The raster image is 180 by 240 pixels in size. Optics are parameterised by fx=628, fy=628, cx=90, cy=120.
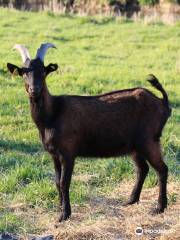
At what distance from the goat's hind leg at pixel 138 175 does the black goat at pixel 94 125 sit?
0.05m

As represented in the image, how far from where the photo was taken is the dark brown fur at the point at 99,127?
6.46m

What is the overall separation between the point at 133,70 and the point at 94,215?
7699 mm

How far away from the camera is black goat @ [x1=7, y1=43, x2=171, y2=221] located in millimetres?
6441

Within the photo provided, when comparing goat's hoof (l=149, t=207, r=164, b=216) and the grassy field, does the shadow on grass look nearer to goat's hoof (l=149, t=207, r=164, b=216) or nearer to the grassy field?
the grassy field

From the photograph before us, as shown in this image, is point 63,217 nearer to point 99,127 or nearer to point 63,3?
point 99,127

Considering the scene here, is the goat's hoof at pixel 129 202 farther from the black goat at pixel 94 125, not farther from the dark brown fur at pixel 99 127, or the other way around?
the dark brown fur at pixel 99 127

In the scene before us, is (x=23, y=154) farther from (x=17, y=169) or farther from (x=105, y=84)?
(x=105, y=84)

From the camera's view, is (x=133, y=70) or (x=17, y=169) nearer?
(x=17, y=169)

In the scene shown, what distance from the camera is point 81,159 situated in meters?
8.34

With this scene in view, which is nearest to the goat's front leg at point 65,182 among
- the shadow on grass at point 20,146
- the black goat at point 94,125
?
the black goat at point 94,125

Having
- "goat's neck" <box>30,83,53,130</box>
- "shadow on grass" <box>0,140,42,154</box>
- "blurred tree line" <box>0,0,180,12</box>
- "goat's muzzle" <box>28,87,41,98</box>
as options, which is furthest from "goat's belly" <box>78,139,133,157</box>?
"blurred tree line" <box>0,0,180,12</box>

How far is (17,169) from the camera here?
760 centimetres

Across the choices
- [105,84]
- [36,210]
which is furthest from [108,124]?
[105,84]

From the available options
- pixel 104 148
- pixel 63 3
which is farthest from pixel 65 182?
pixel 63 3
